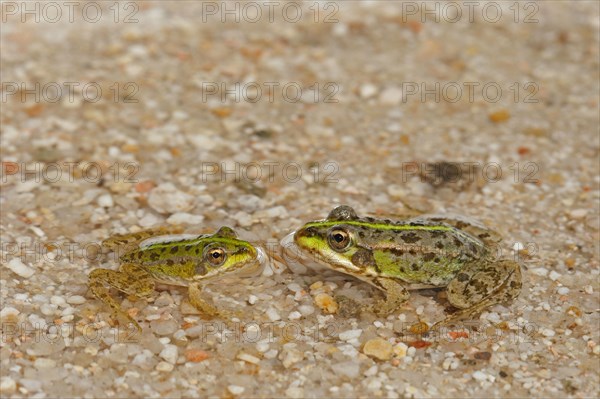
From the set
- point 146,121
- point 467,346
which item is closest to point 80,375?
point 467,346

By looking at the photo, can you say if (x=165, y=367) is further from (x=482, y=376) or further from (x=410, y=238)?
(x=482, y=376)

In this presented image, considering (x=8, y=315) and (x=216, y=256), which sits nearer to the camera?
(x=8, y=315)

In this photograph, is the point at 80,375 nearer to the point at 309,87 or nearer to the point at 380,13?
the point at 309,87

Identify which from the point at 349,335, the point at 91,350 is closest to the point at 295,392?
the point at 349,335

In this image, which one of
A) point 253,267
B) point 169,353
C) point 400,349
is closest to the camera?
point 169,353

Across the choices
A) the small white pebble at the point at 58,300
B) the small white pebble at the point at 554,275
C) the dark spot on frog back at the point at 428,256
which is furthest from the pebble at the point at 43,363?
the small white pebble at the point at 554,275

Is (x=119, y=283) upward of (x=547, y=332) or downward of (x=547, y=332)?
upward

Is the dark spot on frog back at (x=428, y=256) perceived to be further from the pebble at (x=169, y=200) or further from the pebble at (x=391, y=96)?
the pebble at (x=391, y=96)
